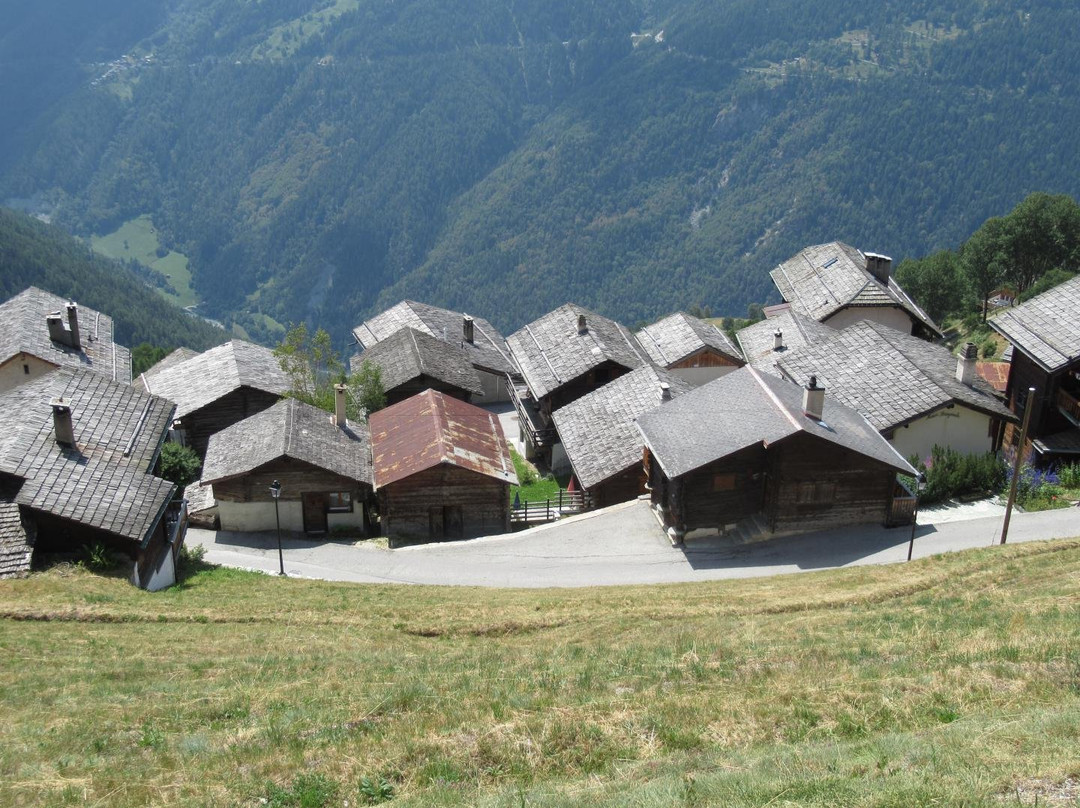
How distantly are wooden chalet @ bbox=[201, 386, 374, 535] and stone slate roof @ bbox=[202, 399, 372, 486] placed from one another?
0.04 meters

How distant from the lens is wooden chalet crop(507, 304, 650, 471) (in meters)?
52.6

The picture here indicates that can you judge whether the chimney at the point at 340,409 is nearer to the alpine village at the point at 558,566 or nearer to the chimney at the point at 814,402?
the alpine village at the point at 558,566

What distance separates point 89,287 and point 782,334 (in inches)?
5845

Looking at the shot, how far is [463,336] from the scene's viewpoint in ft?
223

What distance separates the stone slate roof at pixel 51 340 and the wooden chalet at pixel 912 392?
3340 centimetres

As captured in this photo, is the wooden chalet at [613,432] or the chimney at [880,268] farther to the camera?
the chimney at [880,268]

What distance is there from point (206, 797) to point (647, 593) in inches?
660

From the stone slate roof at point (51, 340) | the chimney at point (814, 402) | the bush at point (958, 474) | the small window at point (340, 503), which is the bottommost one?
the bush at point (958, 474)

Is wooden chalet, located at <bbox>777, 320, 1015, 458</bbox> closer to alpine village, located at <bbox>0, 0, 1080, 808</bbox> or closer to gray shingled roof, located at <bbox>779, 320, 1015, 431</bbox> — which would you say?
gray shingled roof, located at <bbox>779, 320, 1015, 431</bbox>

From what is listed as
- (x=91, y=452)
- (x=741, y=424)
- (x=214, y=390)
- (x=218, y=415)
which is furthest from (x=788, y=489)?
(x=214, y=390)

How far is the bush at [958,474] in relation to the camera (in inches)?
1439

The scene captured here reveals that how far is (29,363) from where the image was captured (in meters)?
50.0

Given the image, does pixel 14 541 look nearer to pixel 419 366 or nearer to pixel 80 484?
pixel 80 484

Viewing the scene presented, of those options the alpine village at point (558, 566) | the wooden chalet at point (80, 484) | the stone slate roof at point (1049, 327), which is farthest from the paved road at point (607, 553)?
the stone slate roof at point (1049, 327)
